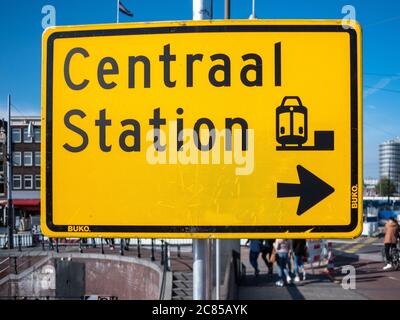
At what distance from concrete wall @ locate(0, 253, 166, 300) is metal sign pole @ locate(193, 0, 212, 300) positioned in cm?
1138

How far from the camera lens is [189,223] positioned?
74.2 inches

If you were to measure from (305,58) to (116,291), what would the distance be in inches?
706

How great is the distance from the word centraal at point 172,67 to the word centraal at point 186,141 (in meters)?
0.15

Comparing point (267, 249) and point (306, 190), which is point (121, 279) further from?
point (306, 190)

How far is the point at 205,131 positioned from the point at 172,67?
32 cm

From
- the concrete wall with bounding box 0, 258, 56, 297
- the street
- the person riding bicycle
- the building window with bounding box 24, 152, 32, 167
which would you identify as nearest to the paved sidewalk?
the street

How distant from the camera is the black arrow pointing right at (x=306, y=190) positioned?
1889mm

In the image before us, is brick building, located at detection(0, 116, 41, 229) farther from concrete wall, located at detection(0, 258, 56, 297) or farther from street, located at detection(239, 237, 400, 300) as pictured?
street, located at detection(239, 237, 400, 300)

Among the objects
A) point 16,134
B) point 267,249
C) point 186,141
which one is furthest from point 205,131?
point 16,134

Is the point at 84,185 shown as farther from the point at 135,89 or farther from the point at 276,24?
the point at 276,24

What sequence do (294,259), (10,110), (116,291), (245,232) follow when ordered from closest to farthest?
1. (245,232)
2. (294,259)
3. (116,291)
4. (10,110)

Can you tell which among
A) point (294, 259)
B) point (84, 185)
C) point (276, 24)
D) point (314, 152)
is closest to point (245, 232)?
point (314, 152)

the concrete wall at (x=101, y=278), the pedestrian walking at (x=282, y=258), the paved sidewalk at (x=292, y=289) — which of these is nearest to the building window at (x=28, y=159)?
the concrete wall at (x=101, y=278)

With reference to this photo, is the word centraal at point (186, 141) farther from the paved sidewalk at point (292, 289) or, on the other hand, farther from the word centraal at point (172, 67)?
the paved sidewalk at point (292, 289)
